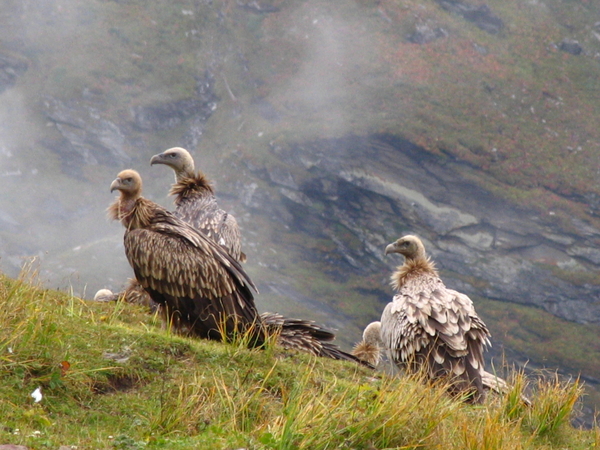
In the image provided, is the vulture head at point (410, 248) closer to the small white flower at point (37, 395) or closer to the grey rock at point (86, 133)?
the small white flower at point (37, 395)

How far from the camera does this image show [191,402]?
5.76m

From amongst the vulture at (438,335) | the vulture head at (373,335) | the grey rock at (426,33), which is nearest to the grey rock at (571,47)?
the grey rock at (426,33)

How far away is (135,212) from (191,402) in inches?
190

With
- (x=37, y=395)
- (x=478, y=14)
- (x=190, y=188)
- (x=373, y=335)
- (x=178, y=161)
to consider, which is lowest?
(x=478, y=14)

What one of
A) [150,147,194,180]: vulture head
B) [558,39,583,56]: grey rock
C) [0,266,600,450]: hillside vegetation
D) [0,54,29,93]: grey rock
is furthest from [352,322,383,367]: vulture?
[558,39,583,56]: grey rock

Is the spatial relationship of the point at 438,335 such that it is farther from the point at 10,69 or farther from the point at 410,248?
the point at 10,69

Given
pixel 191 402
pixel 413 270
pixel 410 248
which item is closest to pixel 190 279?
pixel 413 270

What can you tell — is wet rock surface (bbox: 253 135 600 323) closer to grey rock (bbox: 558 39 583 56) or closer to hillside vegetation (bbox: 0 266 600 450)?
grey rock (bbox: 558 39 583 56)

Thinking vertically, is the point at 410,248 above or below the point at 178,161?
above

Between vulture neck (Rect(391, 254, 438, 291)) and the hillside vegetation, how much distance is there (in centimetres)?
408

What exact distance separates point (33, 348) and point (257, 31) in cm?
10902

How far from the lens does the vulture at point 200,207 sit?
13047mm

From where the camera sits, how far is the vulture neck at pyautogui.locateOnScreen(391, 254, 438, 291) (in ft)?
38.3

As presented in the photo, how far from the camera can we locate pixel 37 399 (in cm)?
567
